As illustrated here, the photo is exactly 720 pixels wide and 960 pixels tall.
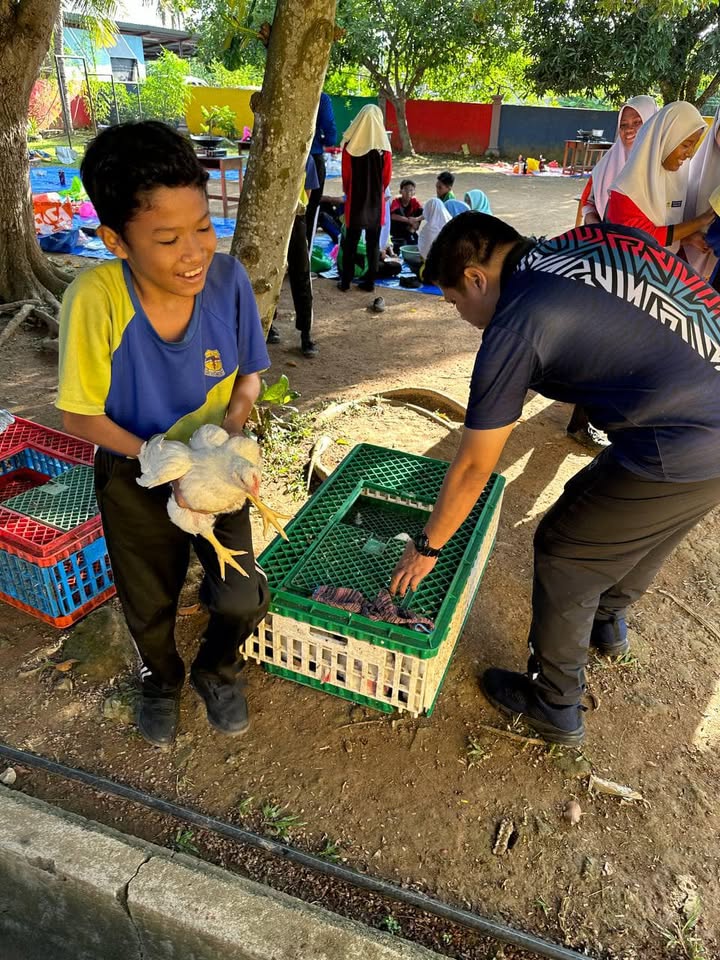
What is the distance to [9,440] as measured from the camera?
2959 millimetres

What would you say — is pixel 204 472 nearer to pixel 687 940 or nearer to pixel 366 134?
pixel 687 940

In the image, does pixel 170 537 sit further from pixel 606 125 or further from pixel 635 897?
pixel 606 125

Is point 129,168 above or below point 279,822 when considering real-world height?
above

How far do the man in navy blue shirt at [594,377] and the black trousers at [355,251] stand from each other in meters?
5.33

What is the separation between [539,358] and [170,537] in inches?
44.0

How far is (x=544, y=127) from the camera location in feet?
67.5

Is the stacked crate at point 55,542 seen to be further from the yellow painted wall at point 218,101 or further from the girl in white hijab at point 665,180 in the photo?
the yellow painted wall at point 218,101

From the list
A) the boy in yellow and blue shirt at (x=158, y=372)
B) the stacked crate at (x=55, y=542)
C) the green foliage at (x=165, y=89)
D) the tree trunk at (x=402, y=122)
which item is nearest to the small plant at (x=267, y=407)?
the stacked crate at (x=55, y=542)

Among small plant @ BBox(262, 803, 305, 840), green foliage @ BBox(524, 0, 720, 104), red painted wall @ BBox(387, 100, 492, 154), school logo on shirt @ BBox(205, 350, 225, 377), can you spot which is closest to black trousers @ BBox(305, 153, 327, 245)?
school logo on shirt @ BBox(205, 350, 225, 377)

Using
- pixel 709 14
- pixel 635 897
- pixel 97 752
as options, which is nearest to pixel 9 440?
pixel 97 752

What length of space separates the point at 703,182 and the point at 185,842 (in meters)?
3.73

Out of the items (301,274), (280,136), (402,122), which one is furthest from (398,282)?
(402,122)

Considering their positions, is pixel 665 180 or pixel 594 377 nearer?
pixel 594 377

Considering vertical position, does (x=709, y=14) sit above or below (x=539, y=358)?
above
